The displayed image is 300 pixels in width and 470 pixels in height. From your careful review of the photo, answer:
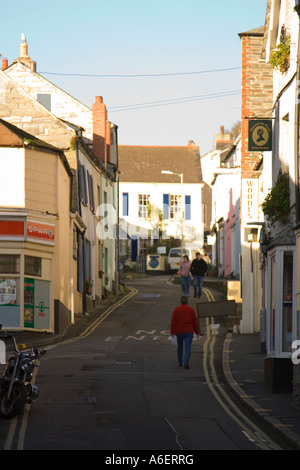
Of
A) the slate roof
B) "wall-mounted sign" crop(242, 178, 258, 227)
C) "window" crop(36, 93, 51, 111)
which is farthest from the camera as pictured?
the slate roof

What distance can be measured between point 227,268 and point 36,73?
16.8 m

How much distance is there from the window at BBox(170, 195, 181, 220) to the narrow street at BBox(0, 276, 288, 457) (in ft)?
140

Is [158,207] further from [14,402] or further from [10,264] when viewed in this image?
[14,402]

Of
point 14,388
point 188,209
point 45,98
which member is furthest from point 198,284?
point 188,209

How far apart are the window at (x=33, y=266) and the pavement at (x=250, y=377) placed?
6.54ft

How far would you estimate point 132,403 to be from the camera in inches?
602

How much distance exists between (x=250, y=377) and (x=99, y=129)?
25.7m

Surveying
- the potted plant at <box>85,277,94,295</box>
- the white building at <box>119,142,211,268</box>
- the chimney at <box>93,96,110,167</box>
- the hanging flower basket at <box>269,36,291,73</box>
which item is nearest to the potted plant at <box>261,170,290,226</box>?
the hanging flower basket at <box>269,36,291,73</box>

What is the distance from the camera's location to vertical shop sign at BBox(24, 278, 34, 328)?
27516 mm

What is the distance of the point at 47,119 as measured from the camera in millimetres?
34250

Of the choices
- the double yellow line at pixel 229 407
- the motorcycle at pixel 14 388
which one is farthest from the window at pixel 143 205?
the motorcycle at pixel 14 388

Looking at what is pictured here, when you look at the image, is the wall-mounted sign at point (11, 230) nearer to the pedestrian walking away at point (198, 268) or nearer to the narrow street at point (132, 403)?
the narrow street at point (132, 403)

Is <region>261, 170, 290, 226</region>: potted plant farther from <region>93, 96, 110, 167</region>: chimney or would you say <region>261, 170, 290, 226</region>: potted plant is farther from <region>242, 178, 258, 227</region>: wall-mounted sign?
<region>93, 96, 110, 167</region>: chimney
